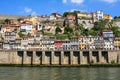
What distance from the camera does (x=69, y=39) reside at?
80438 mm

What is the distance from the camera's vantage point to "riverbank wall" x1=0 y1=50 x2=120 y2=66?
215 ft

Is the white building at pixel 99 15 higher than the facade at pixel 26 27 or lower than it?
higher

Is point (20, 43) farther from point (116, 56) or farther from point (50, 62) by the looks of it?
point (116, 56)

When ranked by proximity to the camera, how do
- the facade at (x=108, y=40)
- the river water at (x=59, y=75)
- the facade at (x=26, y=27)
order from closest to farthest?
the river water at (x=59, y=75), the facade at (x=108, y=40), the facade at (x=26, y=27)

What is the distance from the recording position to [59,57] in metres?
67.1

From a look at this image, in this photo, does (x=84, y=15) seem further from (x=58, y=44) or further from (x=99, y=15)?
(x=58, y=44)

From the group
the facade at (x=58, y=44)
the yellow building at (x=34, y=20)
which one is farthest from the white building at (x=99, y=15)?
the facade at (x=58, y=44)

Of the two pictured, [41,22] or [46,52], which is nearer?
[46,52]

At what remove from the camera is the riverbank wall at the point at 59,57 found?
65.5 meters

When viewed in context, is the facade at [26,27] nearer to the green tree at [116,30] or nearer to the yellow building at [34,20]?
the yellow building at [34,20]

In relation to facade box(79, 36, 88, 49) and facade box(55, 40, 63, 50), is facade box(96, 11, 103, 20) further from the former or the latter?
facade box(55, 40, 63, 50)

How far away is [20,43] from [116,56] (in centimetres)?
2189

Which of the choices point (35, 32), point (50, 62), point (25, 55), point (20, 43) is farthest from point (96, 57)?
point (35, 32)

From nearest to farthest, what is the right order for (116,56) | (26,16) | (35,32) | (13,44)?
(116,56) < (13,44) < (35,32) < (26,16)
